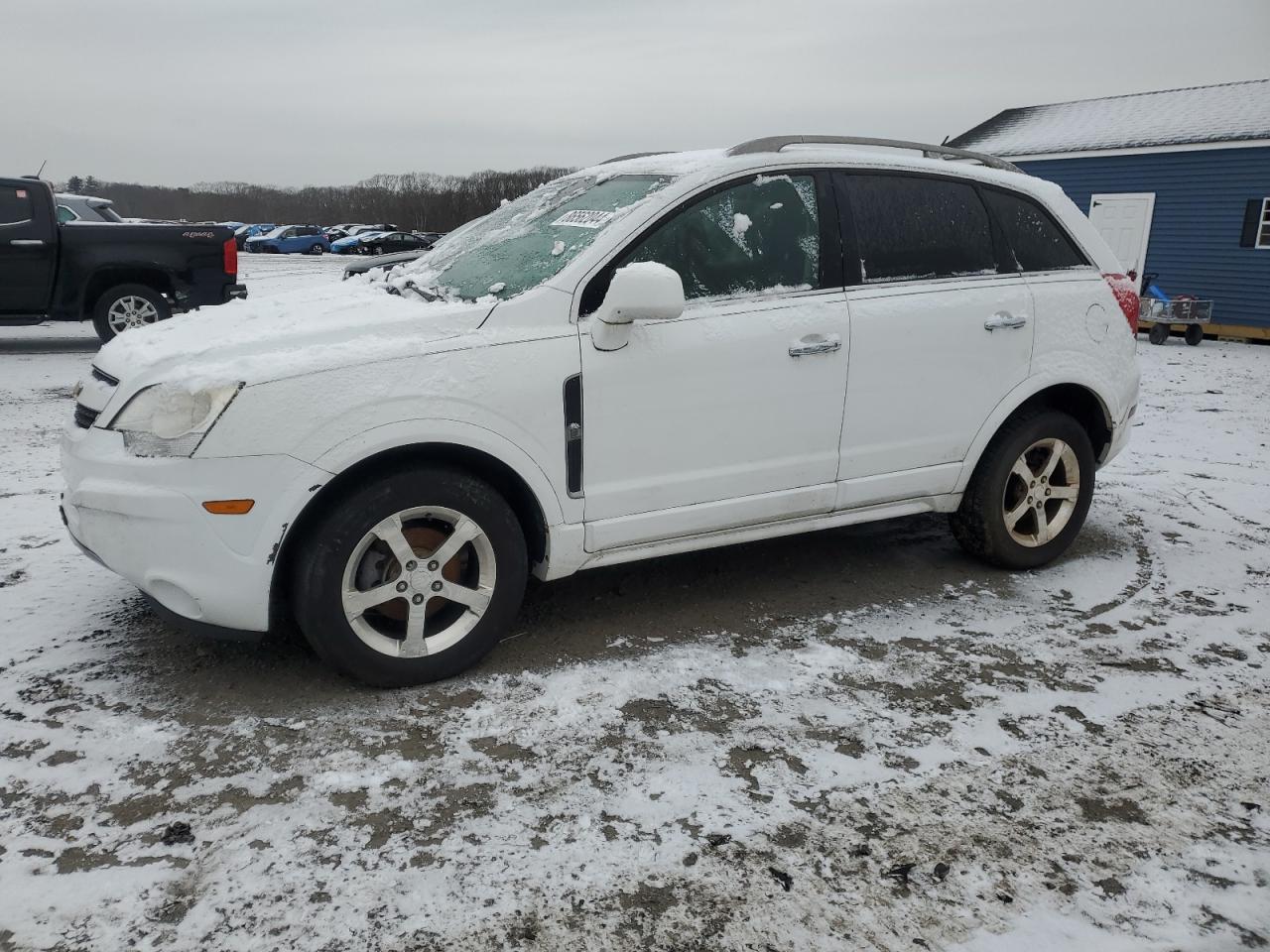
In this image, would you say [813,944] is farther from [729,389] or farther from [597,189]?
[597,189]

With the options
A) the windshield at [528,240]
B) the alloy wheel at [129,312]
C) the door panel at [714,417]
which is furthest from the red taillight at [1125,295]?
the alloy wheel at [129,312]

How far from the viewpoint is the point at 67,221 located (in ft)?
35.4

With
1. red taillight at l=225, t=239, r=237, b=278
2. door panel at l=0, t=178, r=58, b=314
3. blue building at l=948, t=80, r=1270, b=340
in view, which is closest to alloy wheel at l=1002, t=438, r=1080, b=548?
red taillight at l=225, t=239, r=237, b=278

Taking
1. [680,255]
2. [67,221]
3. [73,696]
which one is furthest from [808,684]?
[67,221]

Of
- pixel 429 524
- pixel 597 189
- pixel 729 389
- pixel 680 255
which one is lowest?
pixel 429 524

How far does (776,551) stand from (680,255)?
1.83 metres

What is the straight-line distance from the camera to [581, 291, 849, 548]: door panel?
3.41 m

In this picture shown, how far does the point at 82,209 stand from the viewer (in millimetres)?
11469

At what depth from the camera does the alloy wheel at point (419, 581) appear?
314 centimetres

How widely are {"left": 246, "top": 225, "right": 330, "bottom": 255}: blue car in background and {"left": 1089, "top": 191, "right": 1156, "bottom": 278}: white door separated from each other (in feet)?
123

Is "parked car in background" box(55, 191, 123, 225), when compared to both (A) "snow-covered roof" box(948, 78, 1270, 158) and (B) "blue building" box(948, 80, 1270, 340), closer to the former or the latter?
(A) "snow-covered roof" box(948, 78, 1270, 158)

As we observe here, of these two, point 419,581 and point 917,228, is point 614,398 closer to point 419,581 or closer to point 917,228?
point 419,581

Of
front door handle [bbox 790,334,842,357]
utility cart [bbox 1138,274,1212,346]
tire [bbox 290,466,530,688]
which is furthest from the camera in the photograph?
utility cart [bbox 1138,274,1212,346]

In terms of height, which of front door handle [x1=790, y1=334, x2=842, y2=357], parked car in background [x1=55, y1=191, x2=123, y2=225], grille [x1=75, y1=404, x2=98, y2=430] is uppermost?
parked car in background [x1=55, y1=191, x2=123, y2=225]
